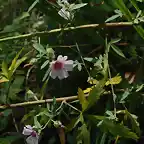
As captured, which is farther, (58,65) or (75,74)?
(75,74)

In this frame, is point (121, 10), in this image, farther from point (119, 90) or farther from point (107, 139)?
point (107, 139)

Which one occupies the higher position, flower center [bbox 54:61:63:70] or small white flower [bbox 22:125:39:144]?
flower center [bbox 54:61:63:70]

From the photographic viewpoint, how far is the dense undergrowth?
2.91 feet

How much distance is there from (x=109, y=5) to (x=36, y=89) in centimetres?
28

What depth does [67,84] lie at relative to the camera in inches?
41.1

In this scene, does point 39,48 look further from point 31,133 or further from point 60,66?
point 31,133

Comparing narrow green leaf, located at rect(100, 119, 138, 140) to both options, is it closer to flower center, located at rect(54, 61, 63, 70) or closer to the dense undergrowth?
the dense undergrowth

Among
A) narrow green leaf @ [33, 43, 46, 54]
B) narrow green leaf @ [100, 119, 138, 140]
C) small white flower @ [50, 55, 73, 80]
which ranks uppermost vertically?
narrow green leaf @ [33, 43, 46, 54]

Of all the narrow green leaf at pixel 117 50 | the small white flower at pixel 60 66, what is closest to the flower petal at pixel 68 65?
the small white flower at pixel 60 66

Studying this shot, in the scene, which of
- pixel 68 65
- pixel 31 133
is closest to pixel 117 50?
pixel 68 65

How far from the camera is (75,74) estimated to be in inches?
40.8

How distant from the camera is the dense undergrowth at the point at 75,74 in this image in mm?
888

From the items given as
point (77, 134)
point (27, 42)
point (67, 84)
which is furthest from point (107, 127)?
point (27, 42)

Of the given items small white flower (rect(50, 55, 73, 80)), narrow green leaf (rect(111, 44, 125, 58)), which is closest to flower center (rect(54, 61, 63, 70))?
small white flower (rect(50, 55, 73, 80))
